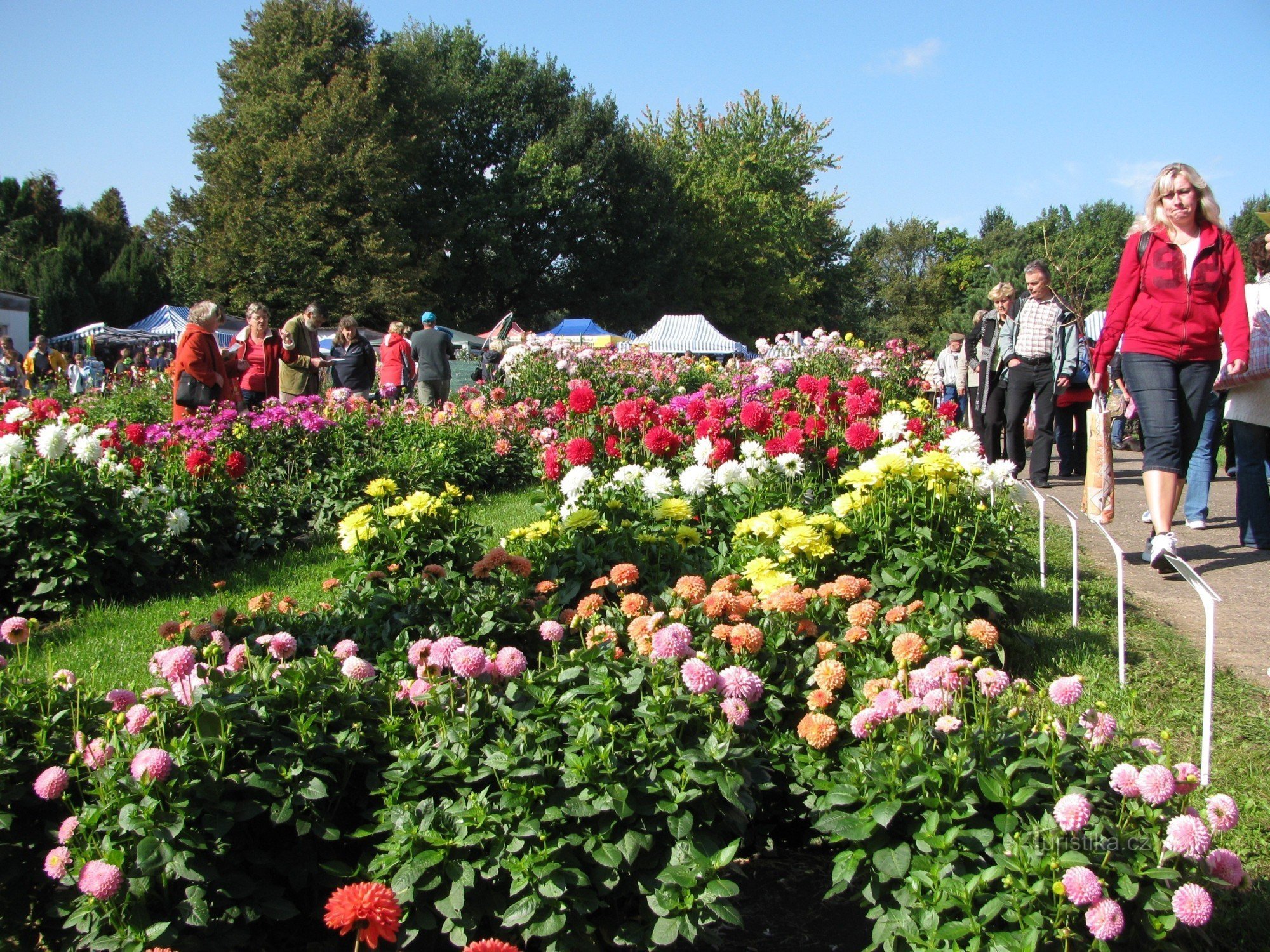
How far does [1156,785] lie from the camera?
171 centimetres

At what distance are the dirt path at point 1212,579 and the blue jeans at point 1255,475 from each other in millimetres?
138

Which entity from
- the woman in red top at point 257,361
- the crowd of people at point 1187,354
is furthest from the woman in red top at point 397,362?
the crowd of people at point 1187,354

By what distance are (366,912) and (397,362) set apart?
34.8 feet

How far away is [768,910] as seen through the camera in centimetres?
232

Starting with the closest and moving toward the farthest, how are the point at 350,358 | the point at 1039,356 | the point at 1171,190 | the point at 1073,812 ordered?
the point at 1073,812, the point at 1171,190, the point at 1039,356, the point at 350,358

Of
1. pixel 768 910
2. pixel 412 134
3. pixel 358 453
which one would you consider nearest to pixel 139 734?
pixel 768 910

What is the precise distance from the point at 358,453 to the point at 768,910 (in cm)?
622

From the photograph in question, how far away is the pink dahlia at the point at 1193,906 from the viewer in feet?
5.27

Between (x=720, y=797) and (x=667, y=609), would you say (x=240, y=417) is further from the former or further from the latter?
(x=720, y=797)

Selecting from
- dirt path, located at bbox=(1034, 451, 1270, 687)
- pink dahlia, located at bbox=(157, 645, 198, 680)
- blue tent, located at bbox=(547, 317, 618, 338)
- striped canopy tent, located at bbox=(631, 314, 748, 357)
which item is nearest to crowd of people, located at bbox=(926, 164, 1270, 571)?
dirt path, located at bbox=(1034, 451, 1270, 687)

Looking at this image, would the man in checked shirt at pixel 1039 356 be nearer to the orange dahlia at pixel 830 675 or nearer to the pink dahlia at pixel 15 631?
the orange dahlia at pixel 830 675

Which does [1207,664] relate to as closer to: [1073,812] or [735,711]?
[1073,812]

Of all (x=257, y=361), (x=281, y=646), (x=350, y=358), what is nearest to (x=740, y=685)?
(x=281, y=646)

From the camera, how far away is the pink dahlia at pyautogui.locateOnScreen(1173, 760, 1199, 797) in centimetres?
179
